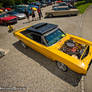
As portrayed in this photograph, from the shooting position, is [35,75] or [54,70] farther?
[54,70]

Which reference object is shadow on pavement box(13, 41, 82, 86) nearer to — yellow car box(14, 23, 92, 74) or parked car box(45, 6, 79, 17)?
yellow car box(14, 23, 92, 74)

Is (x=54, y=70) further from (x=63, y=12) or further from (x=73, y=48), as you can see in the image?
(x=63, y=12)

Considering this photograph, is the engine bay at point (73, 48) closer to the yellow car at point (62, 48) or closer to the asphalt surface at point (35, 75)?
the yellow car at point (62, 48)

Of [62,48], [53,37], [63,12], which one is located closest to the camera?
[62,48]

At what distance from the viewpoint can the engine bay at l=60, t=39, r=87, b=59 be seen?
366cm

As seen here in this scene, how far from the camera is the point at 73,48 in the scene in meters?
3.93

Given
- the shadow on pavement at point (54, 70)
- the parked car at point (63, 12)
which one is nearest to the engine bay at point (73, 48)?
the shadow on pavement at point (54, 70)

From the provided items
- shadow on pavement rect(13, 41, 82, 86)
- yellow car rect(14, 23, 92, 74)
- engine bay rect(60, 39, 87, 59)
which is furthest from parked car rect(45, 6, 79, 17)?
engine bay rect(60, 39, 87, 59)

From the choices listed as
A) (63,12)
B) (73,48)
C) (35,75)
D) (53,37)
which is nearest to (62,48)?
(73,48)

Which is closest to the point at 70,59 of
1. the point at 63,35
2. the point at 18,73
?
the point at 63,35

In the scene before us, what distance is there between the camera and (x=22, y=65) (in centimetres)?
448

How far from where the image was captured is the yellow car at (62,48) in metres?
3.17

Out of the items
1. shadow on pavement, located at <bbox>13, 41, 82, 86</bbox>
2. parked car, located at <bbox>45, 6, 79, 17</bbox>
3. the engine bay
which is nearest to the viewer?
shadow on pavement, located at <bbox>13, 41, 82, 86</bbox>

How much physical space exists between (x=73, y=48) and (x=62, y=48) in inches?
22.0
